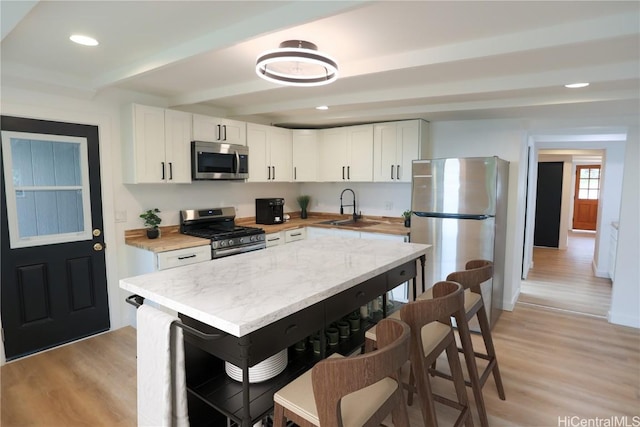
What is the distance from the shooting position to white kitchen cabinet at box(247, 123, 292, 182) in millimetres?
4367

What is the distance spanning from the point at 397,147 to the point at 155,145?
2666mm

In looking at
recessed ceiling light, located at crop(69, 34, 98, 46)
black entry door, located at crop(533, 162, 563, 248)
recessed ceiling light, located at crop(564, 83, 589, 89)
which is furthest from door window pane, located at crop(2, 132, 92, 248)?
black entry door, located at crop(533, 162, 563, 248)

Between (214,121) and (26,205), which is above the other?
(214,121)

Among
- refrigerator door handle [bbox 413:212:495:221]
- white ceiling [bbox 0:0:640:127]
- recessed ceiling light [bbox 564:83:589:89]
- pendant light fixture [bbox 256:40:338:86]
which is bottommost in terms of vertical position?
refrigerator door handle [bbox 413:212:495:221]

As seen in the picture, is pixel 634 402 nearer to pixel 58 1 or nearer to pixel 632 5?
pixel 632 5

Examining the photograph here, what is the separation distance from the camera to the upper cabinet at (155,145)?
335cm

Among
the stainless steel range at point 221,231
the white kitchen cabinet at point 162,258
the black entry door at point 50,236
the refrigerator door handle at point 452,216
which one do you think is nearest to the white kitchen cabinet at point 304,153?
the stainless steel range at point 221,231

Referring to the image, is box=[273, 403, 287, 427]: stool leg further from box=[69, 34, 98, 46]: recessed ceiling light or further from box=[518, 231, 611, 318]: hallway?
box=[518, 231, 611, 318]: hallway

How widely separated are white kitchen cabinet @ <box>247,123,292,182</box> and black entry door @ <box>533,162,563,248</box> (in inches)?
243

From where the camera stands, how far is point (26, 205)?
2986 mm

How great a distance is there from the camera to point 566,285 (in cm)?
516

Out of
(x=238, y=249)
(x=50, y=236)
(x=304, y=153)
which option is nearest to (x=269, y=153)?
(x=304, y=153)

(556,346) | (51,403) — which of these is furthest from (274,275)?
(556,346)

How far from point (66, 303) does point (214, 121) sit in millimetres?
2274
